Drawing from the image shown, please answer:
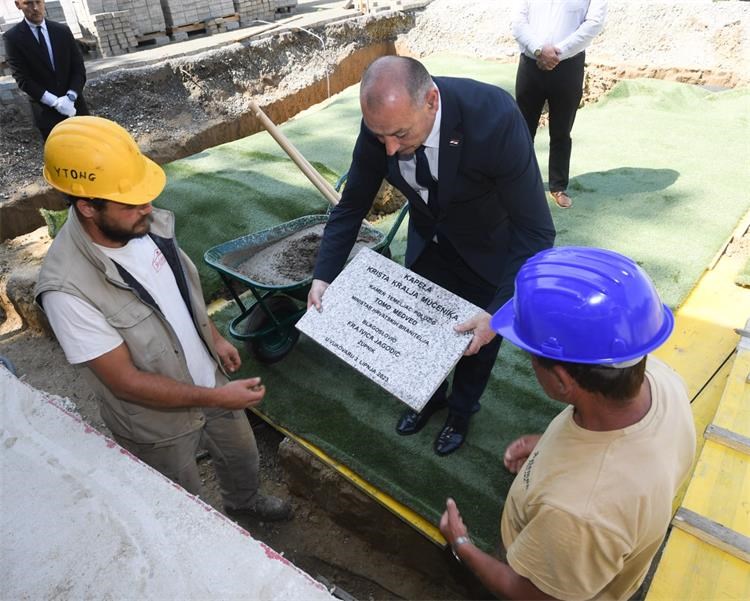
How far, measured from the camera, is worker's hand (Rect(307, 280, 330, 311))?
2.38 m

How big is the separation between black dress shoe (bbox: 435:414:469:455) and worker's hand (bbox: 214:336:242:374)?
122 cm

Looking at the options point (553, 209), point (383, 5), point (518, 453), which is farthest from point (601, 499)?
→ point (383, 5)

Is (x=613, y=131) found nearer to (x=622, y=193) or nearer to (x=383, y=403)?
(x=622, y=193)

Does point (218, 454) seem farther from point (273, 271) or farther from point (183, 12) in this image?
point (183, 12)

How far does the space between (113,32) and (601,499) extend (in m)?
11.9

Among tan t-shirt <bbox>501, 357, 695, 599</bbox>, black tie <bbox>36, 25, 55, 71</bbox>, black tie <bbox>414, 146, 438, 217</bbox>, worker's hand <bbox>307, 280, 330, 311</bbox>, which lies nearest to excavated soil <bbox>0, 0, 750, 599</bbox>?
worker's hand <bbox>307, 280, 330, 311</bbox>

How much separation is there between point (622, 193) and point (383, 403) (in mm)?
3744

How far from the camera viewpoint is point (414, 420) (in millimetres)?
3201

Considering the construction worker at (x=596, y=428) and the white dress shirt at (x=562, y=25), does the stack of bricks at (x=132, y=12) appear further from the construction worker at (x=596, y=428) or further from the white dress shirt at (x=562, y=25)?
the construction worker at (x=596, y=428)

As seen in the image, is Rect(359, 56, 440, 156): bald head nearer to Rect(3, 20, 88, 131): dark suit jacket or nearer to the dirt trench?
Rect(3, 20, 88, 131): dark suit jacket

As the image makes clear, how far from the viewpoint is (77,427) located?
176 centimetres

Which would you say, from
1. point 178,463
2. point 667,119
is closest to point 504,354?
point 178,463

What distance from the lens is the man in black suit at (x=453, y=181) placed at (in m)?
1.96

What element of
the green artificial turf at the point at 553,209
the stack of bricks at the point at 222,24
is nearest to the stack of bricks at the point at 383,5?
the stack of bricks at the point at 222,24
